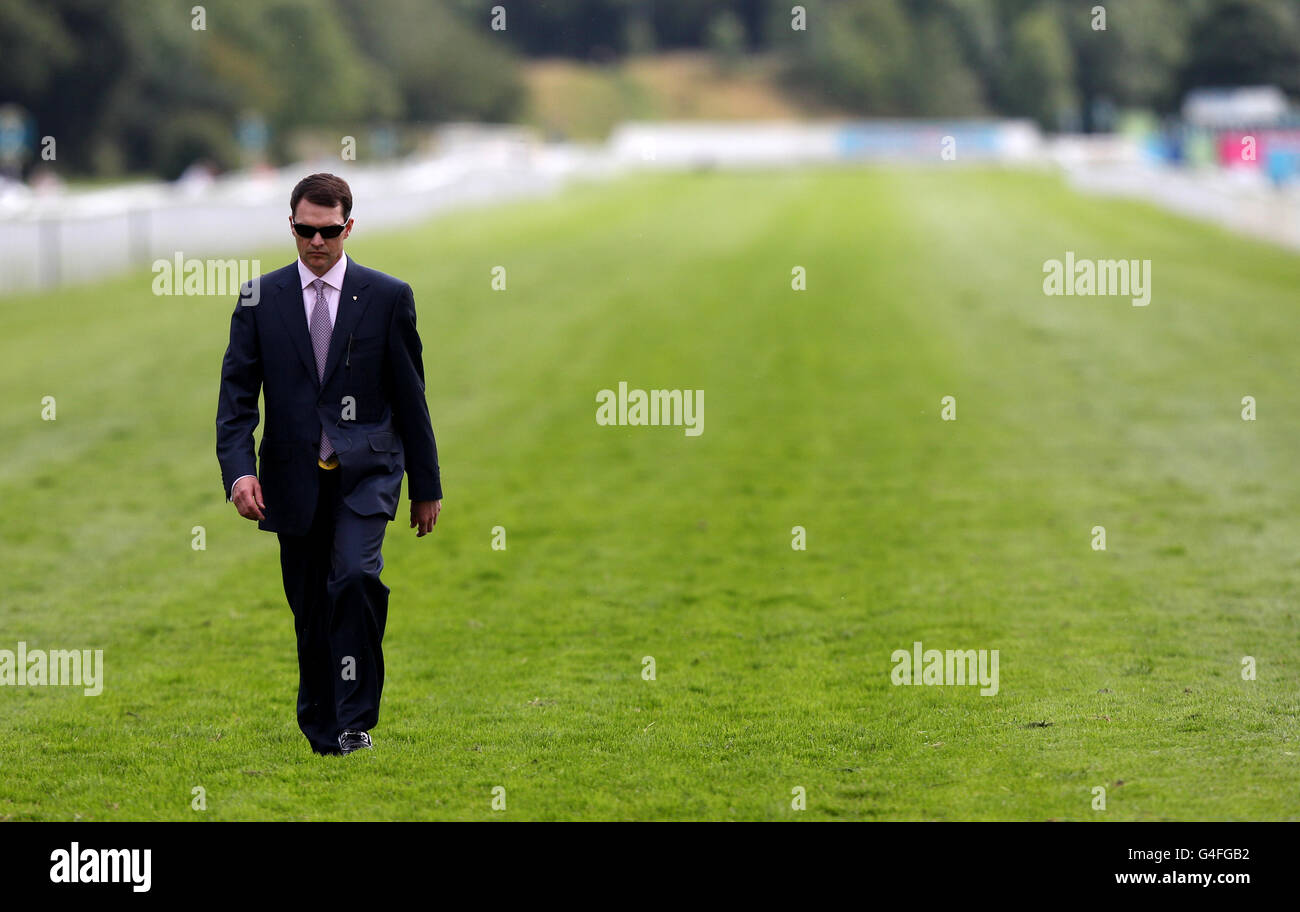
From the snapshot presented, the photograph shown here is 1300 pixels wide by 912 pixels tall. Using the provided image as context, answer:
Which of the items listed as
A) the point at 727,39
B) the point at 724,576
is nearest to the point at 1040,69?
the point at 727,39

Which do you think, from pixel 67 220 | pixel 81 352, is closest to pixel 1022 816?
pixel 81 352

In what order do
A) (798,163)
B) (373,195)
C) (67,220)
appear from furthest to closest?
(798,163) → (373,195) → (67,220)

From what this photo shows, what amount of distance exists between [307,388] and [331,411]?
0.42ft

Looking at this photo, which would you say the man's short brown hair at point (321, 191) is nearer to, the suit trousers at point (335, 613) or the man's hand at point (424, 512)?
the suit trousers at point (335, 613)

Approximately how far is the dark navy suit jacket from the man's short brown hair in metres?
0.30

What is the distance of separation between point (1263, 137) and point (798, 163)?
1216 inches

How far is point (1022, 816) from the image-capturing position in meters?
6.23

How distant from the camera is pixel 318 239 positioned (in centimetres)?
648

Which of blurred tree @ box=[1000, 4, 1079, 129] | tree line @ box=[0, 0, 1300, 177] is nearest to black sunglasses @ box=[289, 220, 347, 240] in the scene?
tree line @ box=[0, 0, 1300, 177]

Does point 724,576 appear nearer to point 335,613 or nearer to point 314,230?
point 335,613

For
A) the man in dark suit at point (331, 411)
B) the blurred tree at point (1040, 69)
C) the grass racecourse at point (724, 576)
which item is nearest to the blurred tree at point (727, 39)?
the blurred tree at point (1040, 69)

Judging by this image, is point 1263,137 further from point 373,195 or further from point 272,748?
point 272,748

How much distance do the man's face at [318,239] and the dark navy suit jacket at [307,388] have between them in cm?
10

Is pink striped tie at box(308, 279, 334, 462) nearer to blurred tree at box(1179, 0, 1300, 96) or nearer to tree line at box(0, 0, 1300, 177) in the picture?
tree line at box(0, 0, 1300, 177)
